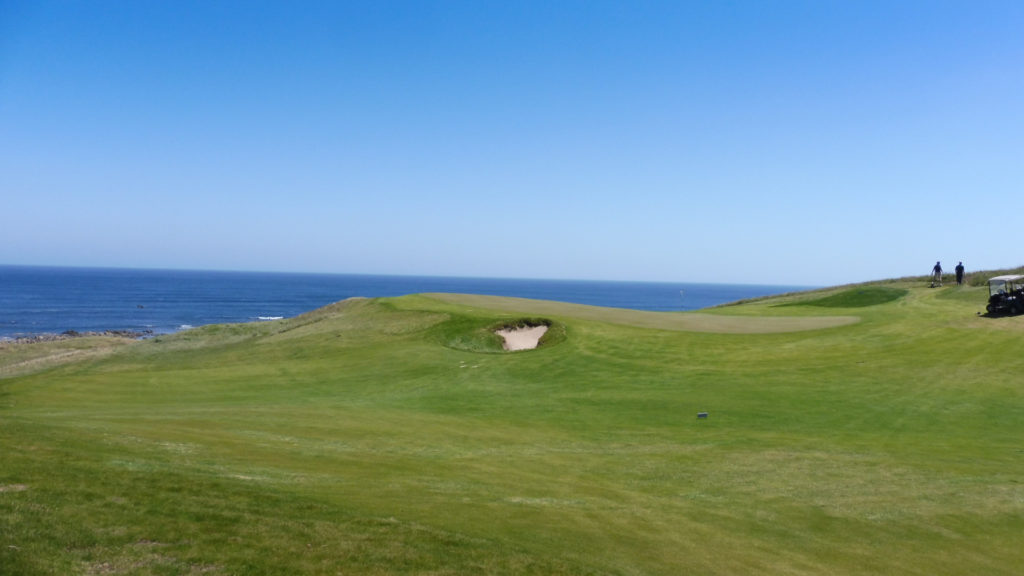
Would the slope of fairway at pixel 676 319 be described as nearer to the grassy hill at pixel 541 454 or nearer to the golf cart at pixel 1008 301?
the grassy hill at pixel 541 454

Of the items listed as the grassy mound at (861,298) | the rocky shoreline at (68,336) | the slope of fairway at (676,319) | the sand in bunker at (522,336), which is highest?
the grassy mound at (861,298)

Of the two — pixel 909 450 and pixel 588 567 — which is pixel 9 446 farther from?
pixel 909 450

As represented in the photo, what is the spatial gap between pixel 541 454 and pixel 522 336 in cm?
2042

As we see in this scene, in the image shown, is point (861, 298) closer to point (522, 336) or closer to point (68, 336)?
point (522, 336)

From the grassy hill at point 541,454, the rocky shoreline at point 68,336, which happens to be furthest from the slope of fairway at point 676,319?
the rocky shoreline at point 68,336

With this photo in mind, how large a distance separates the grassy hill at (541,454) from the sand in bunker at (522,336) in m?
0.86

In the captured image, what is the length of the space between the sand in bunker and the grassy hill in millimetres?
862

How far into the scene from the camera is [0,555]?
28.5ft

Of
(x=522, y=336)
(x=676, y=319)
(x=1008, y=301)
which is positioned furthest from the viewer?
(x=676, y=319)

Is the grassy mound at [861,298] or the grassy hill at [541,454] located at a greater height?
the grassy mound at [861,298]

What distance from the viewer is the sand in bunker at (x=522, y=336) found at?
3878 cm

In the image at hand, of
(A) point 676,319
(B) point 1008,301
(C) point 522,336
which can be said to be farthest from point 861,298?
(C) point 522,336

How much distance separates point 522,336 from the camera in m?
39.9

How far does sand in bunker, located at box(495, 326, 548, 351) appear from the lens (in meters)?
38.8
